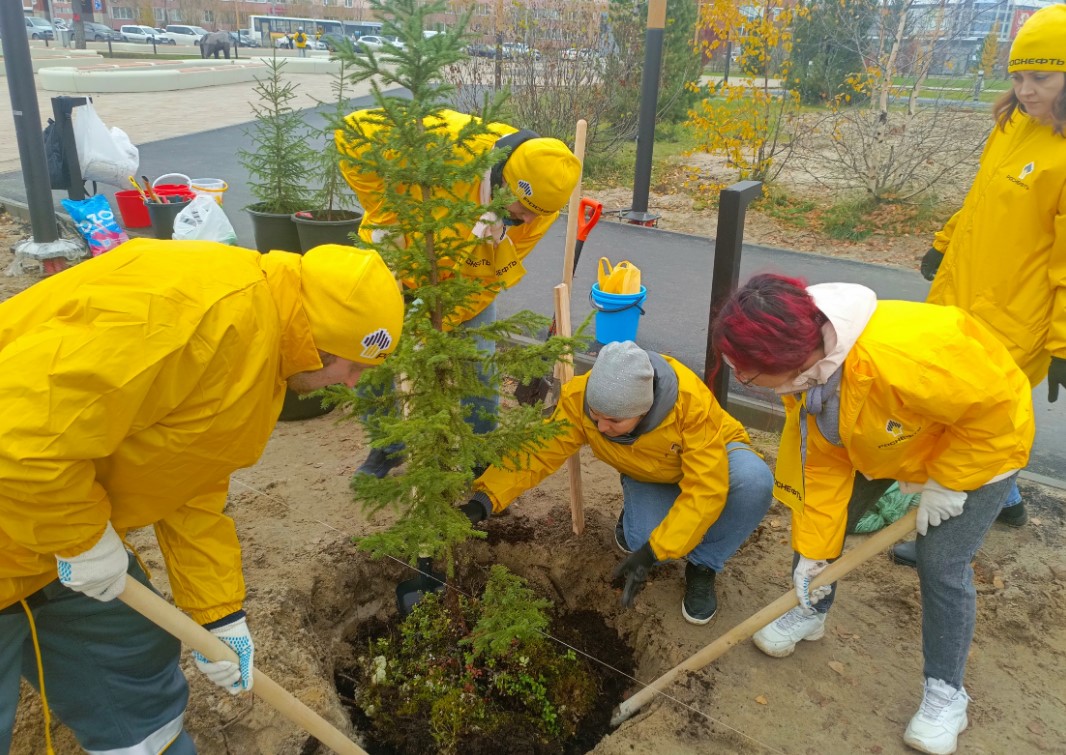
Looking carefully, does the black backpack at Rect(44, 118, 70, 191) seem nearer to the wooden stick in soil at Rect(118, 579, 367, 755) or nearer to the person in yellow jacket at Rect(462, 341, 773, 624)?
the person in yellow jacket at Rect(462, 341, 773, 624)

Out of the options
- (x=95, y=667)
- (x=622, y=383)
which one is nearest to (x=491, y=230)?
(x=622, y=383)

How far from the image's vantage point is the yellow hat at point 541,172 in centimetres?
295

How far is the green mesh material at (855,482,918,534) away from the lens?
141 inches

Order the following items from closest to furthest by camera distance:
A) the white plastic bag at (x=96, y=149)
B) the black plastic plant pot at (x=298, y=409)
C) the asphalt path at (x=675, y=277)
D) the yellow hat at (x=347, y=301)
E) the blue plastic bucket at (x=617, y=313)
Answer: the yellow hat at (x=347, y=301), the blue plastic bucket at (x=617, y=313), the black plastic plant pot at (x=298, y=409), the asphalt path at (x=675, y=277), the white plastic bag at (x=96, y=149)

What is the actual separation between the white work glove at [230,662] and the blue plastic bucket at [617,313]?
248cm

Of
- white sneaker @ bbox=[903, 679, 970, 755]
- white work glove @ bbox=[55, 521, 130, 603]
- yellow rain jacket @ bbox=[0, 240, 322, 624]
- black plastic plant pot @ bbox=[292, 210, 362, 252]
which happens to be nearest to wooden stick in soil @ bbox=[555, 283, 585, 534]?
white sneaker @ bbox=[903, 679, 970, 755]

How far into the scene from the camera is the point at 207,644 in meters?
1.97

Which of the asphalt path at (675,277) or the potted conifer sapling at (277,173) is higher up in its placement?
the potted conifer sapling at (277,173)

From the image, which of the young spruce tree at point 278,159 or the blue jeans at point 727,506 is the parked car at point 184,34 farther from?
the blue jeans at point 727,506

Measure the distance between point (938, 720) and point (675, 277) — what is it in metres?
4.95

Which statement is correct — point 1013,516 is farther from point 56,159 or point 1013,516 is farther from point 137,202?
point 56,159

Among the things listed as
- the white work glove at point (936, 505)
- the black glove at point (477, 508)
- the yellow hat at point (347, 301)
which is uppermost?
the yellow hat at point (347, 301)

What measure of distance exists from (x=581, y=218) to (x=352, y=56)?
1.82m

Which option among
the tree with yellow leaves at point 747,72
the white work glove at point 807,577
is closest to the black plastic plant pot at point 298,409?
the white work glove at point 807,577
